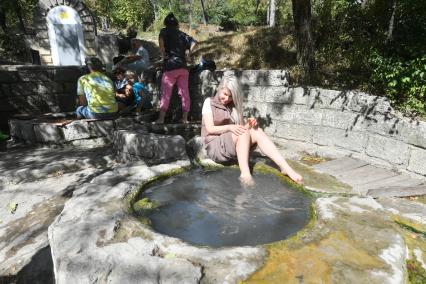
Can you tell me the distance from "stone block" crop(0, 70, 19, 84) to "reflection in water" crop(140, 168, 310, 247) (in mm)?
5536

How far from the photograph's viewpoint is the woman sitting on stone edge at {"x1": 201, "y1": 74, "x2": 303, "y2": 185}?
366 centimetres

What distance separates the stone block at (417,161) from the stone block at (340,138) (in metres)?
0.73

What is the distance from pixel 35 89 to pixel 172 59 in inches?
134

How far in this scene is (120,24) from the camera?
24.3 metres

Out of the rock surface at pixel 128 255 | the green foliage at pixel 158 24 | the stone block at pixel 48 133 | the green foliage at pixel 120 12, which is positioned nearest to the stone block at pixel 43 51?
the stone block at pixel 48 133

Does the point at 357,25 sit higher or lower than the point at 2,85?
higher

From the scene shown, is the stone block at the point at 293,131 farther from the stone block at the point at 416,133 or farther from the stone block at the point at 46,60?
the stone block at the point at 46,60

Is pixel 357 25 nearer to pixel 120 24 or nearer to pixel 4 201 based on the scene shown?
pixel 4 201

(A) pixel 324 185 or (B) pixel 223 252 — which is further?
(A) pixel 324 185

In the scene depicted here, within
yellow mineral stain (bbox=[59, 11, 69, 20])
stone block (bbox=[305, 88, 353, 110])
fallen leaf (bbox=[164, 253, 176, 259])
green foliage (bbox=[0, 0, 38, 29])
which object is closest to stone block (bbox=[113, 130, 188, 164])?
fallen leaf (bbox=[164, 253, 176, 259])

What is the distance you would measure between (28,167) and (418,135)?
5508mm

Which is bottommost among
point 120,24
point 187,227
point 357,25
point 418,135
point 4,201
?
point 4,201

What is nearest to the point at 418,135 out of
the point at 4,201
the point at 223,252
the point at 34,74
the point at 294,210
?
the point at 294,210

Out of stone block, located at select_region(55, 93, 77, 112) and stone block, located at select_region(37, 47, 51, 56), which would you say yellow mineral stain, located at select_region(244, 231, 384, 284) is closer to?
stone block, located at select_region(55, 93, 77, 112)
